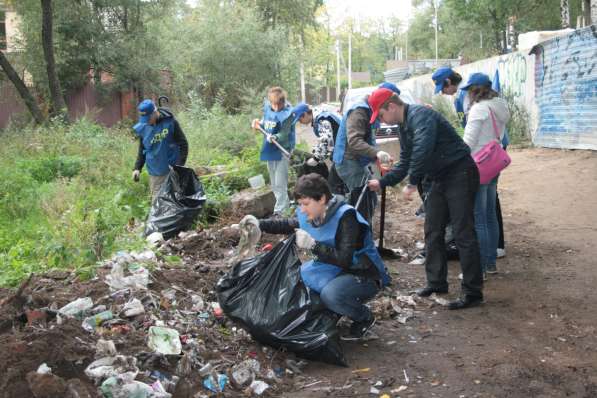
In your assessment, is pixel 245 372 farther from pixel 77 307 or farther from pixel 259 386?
pixel 77 307

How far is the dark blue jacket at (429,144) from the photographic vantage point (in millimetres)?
4680

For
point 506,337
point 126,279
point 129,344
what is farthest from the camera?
point 126,279

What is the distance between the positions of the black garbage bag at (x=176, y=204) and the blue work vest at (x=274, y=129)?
3.02 feet

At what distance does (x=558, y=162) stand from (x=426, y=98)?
1036 cm

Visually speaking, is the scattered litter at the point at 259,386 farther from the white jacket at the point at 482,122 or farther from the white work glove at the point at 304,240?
the white jacket at the point at 482,122

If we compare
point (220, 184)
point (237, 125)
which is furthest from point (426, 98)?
point (220, 184)

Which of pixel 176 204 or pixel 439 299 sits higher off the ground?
pixel 176 204

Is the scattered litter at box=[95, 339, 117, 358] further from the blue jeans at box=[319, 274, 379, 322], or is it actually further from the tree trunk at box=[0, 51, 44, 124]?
the tree trunk at box=[0, 51, 44, 124]

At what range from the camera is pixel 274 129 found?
741 centimetres

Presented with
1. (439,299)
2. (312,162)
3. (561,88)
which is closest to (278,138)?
(312,162)

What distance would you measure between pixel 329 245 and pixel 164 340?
1.17 metres

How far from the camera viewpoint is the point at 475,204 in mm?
A: 5320

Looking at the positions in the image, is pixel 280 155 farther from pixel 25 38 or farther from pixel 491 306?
pixel 25 38

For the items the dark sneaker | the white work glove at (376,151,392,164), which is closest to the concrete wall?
the white work glove at (376,151,392,164)
